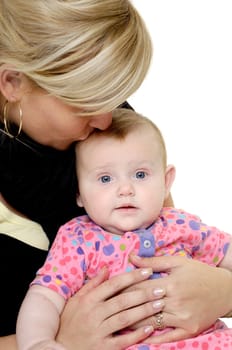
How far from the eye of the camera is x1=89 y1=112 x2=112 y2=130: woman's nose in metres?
1.74

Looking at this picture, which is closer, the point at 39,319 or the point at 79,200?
the point at 39,319

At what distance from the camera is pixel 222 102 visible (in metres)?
3.06

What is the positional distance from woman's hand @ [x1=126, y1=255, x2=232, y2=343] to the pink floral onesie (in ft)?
0.08

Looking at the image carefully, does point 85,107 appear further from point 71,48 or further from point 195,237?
point 195,237

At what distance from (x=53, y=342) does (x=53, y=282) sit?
141 mm

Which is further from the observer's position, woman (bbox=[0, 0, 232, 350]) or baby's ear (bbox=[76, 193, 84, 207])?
baby's ear (bbox=[76, 193, 84, 207])

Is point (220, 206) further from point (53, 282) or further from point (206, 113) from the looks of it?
point (53, 282)

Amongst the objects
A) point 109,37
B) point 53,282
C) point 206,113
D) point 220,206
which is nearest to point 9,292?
point 53,282

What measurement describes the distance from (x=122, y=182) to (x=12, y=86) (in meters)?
0.31

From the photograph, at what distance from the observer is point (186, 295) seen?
1674 millimetres

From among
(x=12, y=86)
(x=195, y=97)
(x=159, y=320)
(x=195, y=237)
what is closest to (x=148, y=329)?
(x=159, y=320)

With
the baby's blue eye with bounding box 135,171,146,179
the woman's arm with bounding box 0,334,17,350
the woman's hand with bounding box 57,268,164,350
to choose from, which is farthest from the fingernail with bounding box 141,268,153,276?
the woman's arm with bounding box 0,334,17,350

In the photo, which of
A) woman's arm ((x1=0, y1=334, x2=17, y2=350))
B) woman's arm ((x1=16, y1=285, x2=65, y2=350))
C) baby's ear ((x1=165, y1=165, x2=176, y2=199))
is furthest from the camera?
baby's ear ((x1=165, y1=165, x2=176, y2=199))

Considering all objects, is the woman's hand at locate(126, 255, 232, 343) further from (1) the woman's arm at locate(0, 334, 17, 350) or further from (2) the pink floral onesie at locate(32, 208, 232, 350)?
(1) the woman's arm at locate(0, 334, 17, 350)
